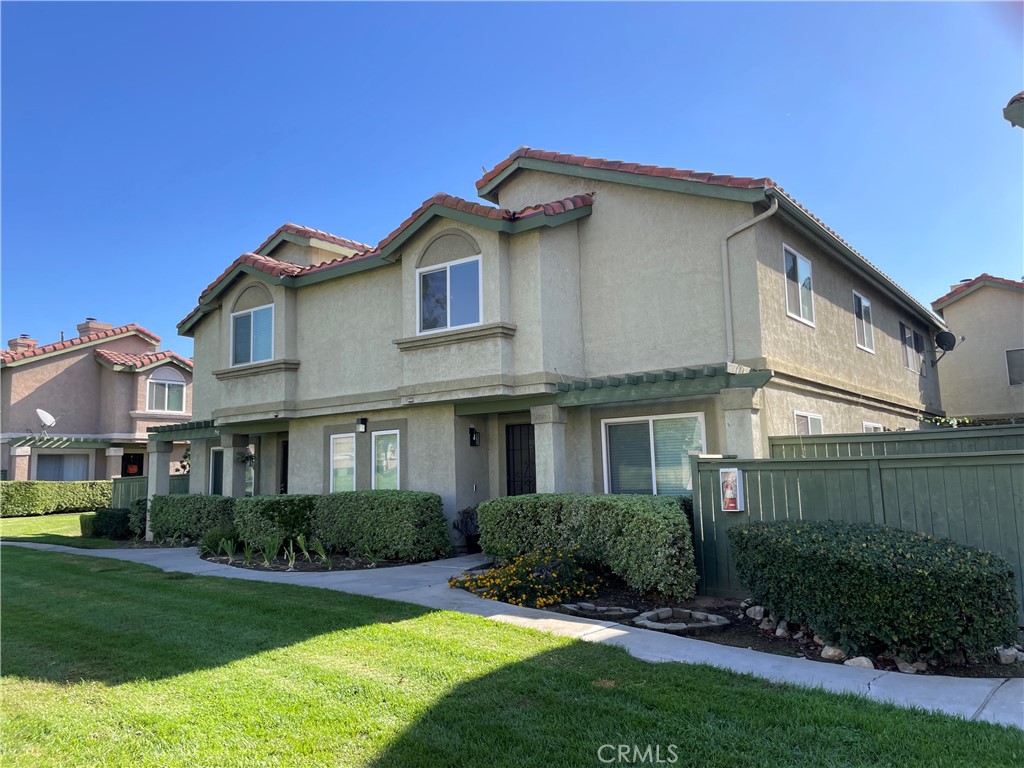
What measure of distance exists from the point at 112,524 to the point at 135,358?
15.5 meters

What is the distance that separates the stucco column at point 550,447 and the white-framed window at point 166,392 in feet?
88.7

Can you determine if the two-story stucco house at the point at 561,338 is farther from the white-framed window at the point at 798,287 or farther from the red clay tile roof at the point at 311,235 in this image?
the red clay tile roof at the point at 311,235

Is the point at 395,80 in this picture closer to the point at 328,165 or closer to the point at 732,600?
the point at 328,165

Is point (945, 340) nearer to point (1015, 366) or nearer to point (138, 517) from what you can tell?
point (1015, 366)

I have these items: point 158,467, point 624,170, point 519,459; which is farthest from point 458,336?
point 158,467

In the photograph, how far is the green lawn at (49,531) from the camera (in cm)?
1841

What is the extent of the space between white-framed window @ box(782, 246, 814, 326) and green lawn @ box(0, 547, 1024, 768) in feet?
27.5

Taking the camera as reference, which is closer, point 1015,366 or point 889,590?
point 889,590

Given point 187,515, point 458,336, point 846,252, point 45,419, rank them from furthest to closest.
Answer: point 45,419
point 187,515
point 846,252
point 458,336

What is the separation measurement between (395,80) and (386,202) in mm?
5660

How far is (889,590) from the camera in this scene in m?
5.89

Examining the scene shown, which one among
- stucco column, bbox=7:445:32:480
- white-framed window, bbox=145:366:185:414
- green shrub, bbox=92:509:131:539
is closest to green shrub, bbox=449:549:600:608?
green shrub, bbox=92:509:131:539

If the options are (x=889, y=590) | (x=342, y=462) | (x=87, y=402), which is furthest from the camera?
(x=87, y=402)

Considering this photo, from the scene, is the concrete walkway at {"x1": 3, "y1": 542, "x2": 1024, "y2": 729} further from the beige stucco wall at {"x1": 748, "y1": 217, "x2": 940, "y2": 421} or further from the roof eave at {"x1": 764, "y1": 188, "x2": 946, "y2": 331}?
the roof eave at {"x1": 764, "y1": 188, "x2": 946, "y2": 331}
